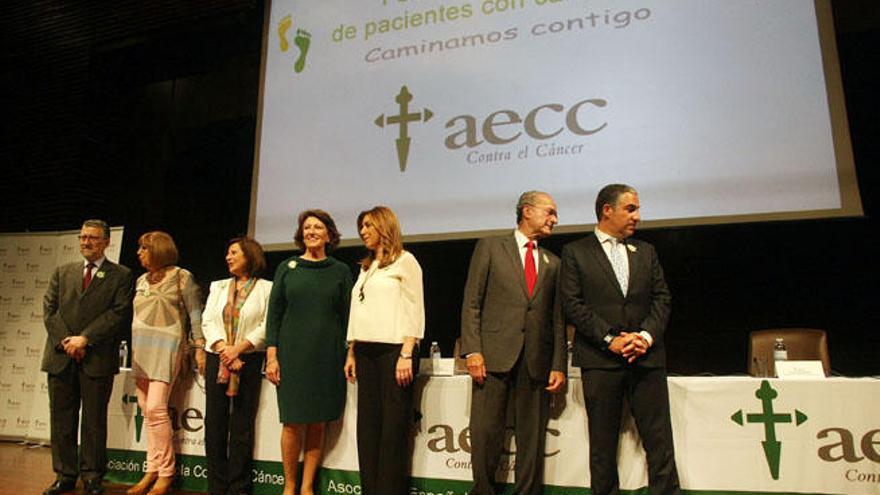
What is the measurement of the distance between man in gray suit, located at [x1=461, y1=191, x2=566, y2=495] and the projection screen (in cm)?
97

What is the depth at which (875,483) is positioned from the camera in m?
2.46

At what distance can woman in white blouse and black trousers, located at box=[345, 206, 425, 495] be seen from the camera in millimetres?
2691

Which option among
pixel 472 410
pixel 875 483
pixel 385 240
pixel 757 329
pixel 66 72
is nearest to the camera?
pixel 875 483

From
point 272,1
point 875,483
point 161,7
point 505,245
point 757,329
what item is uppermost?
point 161,7

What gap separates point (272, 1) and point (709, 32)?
316cm

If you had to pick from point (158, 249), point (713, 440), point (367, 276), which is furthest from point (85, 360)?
point (713, 440)

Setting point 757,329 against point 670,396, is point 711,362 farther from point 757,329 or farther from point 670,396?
point 670,396

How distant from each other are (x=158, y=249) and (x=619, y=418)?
250 centimetres

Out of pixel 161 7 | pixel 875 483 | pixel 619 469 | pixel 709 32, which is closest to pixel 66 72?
pixel 161 7

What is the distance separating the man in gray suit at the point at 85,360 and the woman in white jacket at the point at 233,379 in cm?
60

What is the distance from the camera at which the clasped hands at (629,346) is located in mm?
2449

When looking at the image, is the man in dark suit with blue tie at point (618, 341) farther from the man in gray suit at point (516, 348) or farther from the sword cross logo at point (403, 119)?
the sword cross logo at point (403, 119)

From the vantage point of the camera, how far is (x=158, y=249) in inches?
132

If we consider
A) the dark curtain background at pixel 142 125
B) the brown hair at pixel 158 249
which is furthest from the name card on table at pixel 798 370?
the brown hair at pixel 158 249
